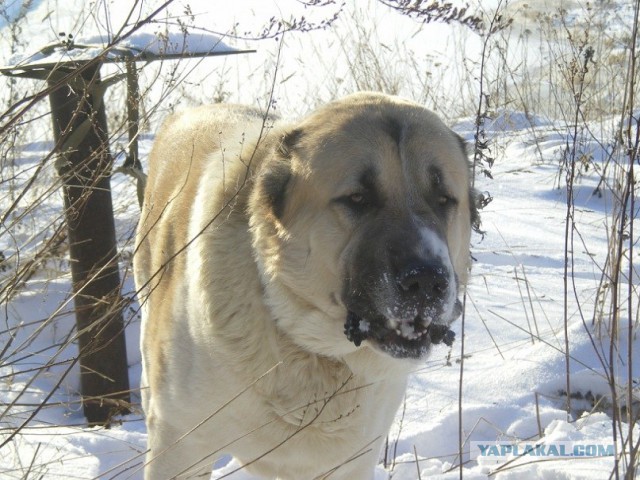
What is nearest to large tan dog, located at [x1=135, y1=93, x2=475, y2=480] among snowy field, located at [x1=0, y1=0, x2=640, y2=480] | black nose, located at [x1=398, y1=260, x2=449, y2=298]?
black nose, located at [x1=398, y1=260, x2=449, y2=298]

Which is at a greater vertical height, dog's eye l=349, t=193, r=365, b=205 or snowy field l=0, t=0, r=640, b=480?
dog's eye l=349, t=193, r=365, b=205

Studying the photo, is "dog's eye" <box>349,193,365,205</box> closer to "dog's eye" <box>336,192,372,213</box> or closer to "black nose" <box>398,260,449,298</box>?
"dog's eye" <box>336,192,372,213</box>

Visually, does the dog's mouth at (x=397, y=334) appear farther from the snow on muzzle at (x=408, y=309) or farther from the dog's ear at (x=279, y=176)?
the dog's ear at (x=279, y=176)

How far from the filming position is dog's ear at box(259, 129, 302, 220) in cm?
231

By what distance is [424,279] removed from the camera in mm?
1929


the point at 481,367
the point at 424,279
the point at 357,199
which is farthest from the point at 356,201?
the point at 481,367

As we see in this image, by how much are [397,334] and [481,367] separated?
4.93ft

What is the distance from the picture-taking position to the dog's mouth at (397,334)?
82.7 inches

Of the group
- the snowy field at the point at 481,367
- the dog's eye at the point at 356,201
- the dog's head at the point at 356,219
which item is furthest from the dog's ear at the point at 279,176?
the snowy field at the point at 481,367

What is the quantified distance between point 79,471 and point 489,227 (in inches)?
125

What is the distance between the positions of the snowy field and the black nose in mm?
545

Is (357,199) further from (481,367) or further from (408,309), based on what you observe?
(481,367)

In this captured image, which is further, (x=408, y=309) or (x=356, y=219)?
(x=356, y=219)

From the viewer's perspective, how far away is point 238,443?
7.41 ft
